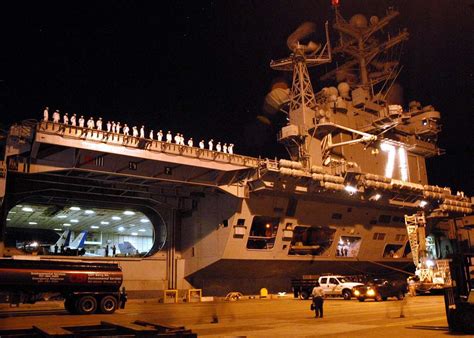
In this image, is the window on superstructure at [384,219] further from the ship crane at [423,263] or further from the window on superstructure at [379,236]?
the ship crane at [423,263]

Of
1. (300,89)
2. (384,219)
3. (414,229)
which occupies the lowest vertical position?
(414,229)

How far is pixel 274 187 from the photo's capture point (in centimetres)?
3138

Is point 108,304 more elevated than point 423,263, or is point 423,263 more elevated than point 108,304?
→ point 423,263

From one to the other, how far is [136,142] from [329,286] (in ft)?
51.7

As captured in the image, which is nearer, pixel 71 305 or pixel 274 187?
pixel 71 305

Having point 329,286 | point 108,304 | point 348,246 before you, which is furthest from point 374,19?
point 108,304

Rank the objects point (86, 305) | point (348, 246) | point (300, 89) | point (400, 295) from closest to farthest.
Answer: point (86, 305) < point (400, 295) < point (300, 89) < point (348, 246)

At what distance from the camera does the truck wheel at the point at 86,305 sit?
66.1 ft

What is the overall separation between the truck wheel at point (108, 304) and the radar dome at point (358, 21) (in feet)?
120

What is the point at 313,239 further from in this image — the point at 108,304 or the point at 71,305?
the point at 71,305

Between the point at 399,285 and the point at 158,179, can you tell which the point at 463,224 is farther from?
the point at 158,179

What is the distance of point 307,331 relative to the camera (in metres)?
12.5

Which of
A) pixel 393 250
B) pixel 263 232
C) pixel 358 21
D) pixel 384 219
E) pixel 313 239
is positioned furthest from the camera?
pixel 393 250

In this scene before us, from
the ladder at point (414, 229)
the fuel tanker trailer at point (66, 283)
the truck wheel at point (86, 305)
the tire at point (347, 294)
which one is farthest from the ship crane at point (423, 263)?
the truck wheel at point (86, 305)
